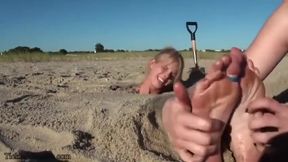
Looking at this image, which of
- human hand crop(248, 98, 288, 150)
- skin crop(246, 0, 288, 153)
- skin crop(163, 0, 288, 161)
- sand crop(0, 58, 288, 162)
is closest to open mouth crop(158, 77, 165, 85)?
sand crop(0, 58, 288, 162)

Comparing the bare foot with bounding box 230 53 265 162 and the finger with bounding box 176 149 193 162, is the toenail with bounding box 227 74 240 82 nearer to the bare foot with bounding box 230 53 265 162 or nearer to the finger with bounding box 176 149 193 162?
the bare foot with bounding box 230 53 265 162

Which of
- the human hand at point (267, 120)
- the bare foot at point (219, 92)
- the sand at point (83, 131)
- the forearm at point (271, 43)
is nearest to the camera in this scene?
the human hand at point (267, 120)

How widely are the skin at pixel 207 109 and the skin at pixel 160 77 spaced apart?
2023mm

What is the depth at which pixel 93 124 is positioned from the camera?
2062mm

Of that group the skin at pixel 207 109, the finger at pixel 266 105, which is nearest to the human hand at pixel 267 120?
the finger at pixel 266 105

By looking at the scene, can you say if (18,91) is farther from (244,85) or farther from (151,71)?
(244,85)

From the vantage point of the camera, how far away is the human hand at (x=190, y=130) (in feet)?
4.41

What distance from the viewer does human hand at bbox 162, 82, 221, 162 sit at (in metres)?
1.34

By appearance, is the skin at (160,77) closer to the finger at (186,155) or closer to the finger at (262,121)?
the finger at (186,155)

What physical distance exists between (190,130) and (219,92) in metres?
0.15

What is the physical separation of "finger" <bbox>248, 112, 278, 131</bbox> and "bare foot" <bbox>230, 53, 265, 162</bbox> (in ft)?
0.23

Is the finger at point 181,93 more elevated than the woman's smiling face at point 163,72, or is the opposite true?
the finger at point 181,93

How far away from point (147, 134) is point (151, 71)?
190 centimetres

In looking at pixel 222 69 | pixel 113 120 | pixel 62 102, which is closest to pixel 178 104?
pixel 222 69
